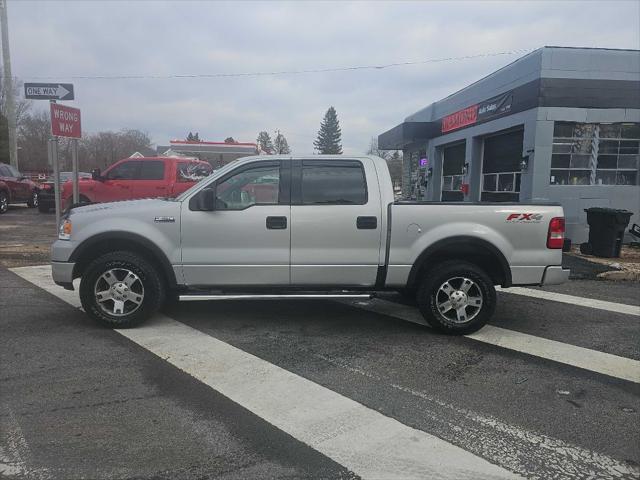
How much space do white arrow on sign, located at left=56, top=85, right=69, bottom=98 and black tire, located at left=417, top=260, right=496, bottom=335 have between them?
8.46 metres

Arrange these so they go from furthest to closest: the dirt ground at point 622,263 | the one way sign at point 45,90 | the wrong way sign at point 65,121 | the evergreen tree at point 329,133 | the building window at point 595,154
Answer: the evergreen tree at point 329,133 → the building window at point 595,154 → the one way sign at point 45,90 → the wrong way sign at point 65,121 → the dirt ground at point 622,263

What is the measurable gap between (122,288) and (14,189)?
56.2ft

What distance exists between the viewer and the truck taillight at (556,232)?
5.07m

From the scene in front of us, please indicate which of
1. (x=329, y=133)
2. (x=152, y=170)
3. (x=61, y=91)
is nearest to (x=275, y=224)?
(x=61, y=91)

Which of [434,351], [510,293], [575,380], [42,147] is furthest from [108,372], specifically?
[42,147]

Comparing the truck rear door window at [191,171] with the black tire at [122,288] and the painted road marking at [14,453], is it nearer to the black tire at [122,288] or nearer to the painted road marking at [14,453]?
the black tire at [122,288]

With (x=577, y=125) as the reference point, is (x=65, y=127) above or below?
below

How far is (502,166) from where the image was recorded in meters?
17.7

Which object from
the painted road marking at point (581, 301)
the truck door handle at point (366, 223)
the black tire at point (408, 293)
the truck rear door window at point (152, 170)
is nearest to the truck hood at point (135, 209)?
the truck door handle at point (366, 223)

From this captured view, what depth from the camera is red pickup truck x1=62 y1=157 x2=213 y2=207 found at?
13211mm

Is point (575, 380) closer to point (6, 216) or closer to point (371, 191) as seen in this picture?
point (371, 191)

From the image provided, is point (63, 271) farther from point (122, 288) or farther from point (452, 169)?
point (452, 169)

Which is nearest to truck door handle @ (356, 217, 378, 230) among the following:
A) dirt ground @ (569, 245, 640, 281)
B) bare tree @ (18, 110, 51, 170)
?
dirt ground @ (569, 245, 640, 281)

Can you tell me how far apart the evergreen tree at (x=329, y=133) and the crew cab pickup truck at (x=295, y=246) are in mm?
97842
